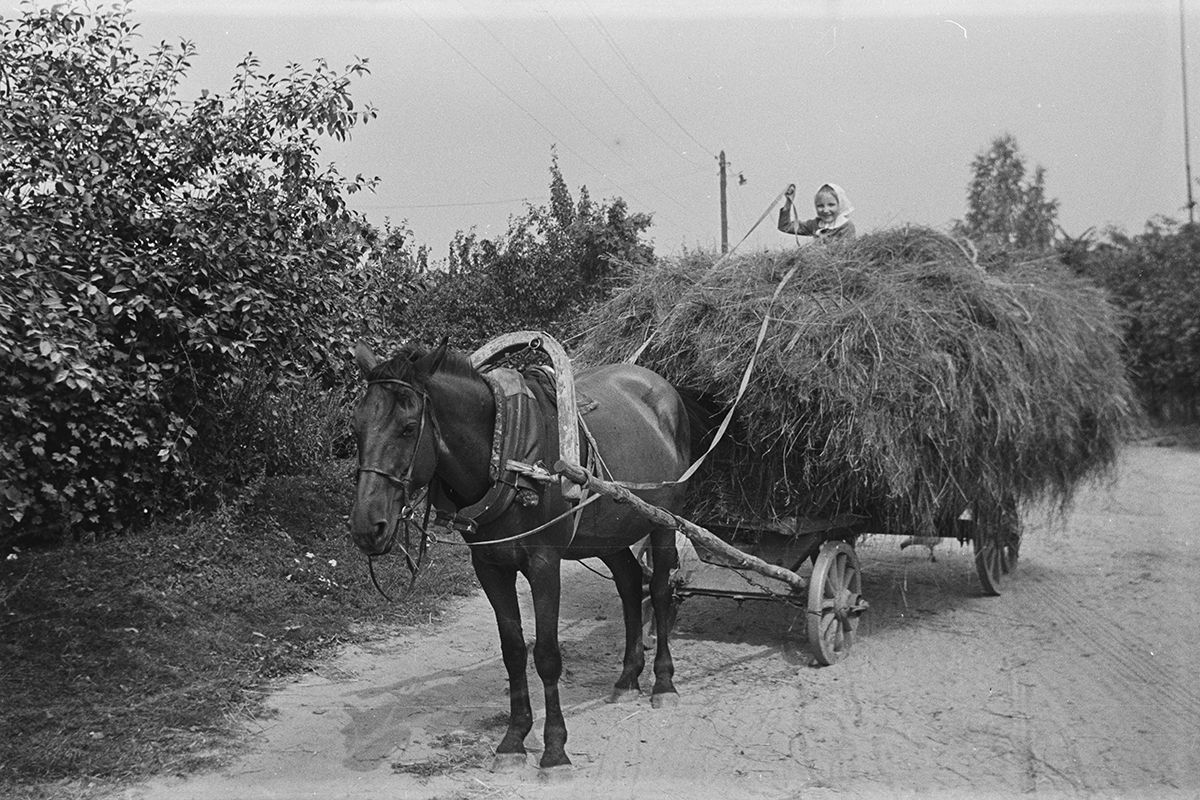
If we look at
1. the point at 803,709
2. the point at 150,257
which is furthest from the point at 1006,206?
the point at 150,257

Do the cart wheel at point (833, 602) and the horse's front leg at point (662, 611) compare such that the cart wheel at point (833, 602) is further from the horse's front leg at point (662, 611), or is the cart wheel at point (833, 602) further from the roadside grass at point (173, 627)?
the roadside grass at point (173, 627)

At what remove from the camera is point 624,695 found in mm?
4898

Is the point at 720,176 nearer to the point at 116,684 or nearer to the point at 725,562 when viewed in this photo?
the point at 725,562

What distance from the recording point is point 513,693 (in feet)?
13.6

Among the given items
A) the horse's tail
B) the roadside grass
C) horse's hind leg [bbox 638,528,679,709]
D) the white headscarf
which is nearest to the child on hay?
the white headscarf

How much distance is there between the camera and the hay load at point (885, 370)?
4.91 m

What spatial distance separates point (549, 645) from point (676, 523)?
944 millimetres

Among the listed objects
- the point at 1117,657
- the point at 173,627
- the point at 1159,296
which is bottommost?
the point at 1117,657

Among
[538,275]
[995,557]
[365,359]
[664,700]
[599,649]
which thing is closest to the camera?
[365,359]

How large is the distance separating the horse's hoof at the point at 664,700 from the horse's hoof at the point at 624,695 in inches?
4.1

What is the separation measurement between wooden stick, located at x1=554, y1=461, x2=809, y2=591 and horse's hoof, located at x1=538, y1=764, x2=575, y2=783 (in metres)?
1.14

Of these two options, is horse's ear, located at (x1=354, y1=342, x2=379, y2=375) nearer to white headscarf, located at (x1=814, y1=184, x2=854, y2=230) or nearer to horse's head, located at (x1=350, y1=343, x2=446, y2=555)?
horse's head, located at (x1=350, y1=343, x2=446, y2=555)

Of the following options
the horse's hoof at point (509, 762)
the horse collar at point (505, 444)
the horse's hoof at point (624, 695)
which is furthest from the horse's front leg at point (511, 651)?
the horse's hoof at point (624, 695)

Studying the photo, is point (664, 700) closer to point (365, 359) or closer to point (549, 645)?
point (549, 645)
